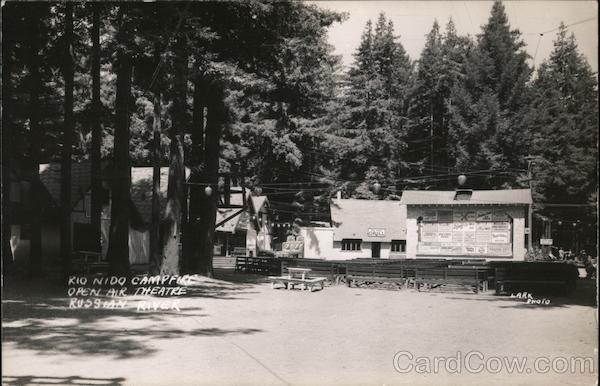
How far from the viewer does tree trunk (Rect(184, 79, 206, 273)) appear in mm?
26031

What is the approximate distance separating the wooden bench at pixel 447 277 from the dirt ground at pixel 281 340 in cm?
452

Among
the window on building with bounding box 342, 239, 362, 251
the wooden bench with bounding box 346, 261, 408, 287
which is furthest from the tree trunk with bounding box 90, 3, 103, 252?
the window on building with bounding box 342, 239, 362, 251

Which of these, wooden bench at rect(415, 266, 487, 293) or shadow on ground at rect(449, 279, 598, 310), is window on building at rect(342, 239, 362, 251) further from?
shadow on ground at rect(449, 279, 598, 310)

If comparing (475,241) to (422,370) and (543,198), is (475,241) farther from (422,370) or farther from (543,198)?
(422,370)

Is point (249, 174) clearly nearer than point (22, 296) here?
No

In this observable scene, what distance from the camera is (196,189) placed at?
26484mm

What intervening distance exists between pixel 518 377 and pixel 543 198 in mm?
46788

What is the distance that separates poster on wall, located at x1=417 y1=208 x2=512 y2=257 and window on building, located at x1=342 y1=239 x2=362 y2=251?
13969mm

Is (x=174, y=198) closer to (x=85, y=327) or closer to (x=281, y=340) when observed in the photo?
(x=85, y=327)

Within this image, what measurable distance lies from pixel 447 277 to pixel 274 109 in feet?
98.0

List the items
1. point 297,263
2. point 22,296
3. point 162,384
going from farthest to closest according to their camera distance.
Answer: point 297,263
point 22,296
point 162,384

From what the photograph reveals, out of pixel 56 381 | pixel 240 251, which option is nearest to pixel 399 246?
pixel 240 251

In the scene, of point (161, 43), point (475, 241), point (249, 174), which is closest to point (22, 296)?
point (161, 43)

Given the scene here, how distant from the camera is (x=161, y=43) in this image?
62.0 ft
